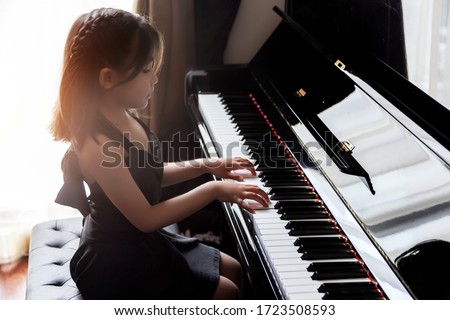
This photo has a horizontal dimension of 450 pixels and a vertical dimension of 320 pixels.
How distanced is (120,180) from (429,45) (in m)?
0.78

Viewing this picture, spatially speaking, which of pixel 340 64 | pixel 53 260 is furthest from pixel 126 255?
pixel 340 64

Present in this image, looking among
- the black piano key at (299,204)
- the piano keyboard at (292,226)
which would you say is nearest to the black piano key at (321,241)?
the piano keyboard at (292,226)

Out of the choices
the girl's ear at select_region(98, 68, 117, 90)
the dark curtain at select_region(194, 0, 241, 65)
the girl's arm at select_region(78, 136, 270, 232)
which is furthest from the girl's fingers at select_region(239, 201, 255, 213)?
the dark curtain at select_region(194, 0, 241, 65)

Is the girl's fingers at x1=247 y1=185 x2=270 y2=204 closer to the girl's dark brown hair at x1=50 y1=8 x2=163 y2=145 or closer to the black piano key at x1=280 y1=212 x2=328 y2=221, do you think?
the black piano key at x1=280 y1=212 x2=328 y2=221

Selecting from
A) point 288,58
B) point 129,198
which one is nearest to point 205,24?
point 288,58

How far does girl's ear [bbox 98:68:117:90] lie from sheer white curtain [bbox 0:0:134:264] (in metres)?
0.97

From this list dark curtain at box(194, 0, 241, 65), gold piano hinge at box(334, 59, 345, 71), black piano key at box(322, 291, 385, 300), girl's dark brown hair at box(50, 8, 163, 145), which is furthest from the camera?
dark curtain at box(194, 0, 241, 65)

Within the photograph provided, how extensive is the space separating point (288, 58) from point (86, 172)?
0.81m

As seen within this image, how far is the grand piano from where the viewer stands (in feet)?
4.15

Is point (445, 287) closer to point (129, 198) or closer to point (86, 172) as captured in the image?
point (129, 198)

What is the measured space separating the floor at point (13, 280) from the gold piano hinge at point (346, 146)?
148 cm

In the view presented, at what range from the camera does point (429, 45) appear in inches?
60.1

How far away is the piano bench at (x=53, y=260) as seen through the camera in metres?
1.70

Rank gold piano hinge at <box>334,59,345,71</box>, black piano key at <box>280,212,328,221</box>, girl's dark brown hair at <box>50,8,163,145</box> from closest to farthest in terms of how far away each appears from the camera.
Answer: black piano key at <box>280,212,328,221</box> < girl's dark brown hair at <box>50,8,163,145</box> < gold piano hinge at <box>334,59,345,71</box>
